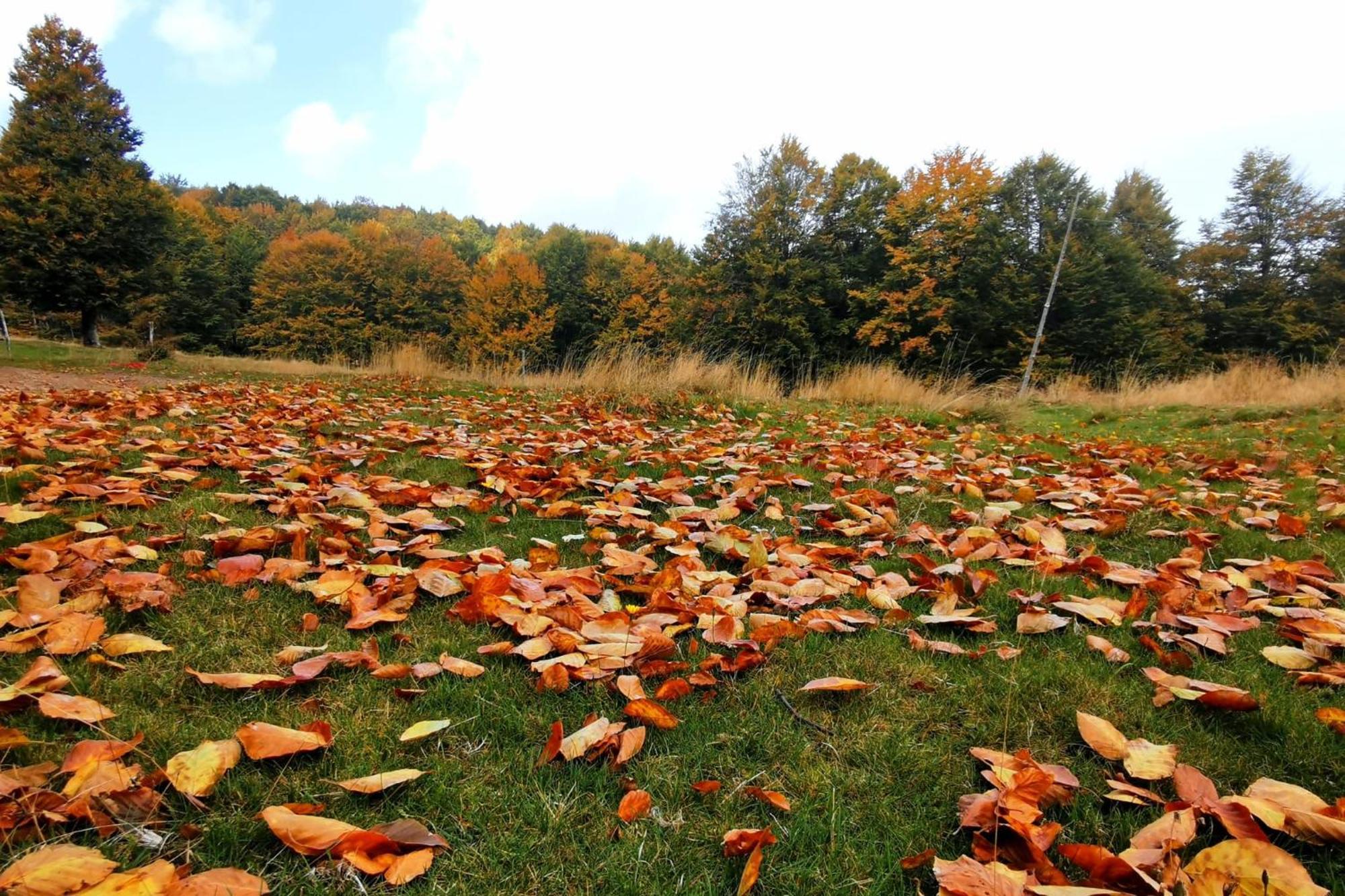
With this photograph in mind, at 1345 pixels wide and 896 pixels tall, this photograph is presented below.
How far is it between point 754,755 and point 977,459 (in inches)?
135

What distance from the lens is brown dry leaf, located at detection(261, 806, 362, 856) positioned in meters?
0.81

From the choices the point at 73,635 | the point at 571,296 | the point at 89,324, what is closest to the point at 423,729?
the point at 73,635

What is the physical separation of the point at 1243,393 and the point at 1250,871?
11.7 metres

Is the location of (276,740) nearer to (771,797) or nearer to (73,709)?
(73,709)

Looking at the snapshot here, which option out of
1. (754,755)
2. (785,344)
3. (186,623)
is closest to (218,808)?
(186,623)

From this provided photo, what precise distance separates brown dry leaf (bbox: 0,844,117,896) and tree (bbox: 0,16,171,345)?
2433cm

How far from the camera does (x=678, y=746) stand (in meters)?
1.10

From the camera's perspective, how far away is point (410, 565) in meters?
1.82

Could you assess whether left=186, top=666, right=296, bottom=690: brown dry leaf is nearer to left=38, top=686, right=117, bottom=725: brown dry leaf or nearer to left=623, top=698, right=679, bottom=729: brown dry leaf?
left=38, top=686, right=117, bottom=725: brown dry leaf

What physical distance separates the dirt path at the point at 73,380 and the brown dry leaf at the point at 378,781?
898 centimetres

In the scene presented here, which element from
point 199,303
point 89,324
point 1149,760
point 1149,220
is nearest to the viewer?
point 1149,760

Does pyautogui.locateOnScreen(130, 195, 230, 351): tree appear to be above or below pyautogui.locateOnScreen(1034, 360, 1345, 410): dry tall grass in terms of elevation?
above

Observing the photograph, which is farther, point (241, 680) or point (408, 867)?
point (241, 680)

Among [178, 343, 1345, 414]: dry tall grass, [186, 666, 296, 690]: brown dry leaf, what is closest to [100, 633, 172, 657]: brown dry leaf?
[186, 666, 296, 690]: brown dry leaf
